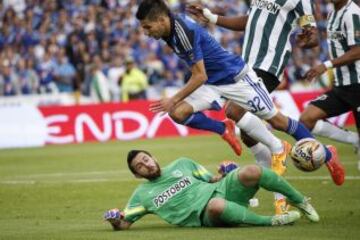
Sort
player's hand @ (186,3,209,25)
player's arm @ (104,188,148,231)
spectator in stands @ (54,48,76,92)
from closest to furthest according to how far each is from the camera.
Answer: player's arm @ (104,188,148,231) → player's hand @ (186,3,209,25) → spectator in stands @ (54,48,76,92)

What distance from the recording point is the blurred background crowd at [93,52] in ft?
99.8

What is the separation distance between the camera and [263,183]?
10.0 metres

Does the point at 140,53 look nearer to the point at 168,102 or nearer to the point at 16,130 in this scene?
the point at 16,130

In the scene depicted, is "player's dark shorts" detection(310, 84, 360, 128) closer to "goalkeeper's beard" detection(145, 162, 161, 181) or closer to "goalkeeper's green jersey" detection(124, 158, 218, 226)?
"goalkeeper's green jersey" detection(124, 158, 218, 226)

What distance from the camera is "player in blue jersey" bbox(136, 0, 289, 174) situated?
1092 cm

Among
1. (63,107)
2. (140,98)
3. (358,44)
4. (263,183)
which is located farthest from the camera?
(140,98)

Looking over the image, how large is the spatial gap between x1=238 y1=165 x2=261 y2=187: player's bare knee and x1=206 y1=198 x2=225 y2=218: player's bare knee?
305mm

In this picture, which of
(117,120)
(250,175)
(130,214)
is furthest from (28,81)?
(250,175)

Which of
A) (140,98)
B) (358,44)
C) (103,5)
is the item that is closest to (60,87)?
(140,98)

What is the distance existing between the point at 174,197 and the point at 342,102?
5.00 metres

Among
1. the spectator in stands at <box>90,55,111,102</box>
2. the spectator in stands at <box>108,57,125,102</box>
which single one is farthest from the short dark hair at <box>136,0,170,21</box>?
the spectator in stands at <box>108,57,125,102</box>

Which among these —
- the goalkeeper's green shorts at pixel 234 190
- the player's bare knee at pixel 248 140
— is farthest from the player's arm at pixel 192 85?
the player's bare knee at pixel 248 140

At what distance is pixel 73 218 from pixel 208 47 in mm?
2715

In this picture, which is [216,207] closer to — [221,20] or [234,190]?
[234,190]
